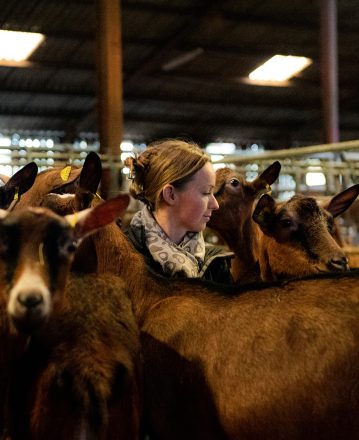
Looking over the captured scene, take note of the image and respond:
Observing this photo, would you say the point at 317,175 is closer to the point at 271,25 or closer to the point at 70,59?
the point at 271,25

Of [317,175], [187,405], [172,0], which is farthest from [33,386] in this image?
[172,0]

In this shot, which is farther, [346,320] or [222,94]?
[222,94]

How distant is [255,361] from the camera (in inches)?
118

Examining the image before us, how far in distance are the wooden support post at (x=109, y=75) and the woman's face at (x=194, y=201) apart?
570 cm

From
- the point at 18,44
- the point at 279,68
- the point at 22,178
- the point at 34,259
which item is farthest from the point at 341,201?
the point at 279,68

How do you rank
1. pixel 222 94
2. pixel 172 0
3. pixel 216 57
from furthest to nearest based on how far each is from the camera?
pixel 222 94
pixel 216 57
pixel 172 0

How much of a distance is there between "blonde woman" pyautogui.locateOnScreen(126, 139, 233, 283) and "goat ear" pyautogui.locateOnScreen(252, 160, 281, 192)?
78.1 inches

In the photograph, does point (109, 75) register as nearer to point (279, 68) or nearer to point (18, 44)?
point (18, 44)

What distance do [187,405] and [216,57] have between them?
15320 millimetres

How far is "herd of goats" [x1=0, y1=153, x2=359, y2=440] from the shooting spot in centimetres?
265

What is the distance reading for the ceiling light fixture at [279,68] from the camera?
18.1m

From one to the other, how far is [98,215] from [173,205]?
99 cm

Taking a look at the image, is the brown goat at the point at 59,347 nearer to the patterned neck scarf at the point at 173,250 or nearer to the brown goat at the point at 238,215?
the patterned neck scarf at the point at 173,250

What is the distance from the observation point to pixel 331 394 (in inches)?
111
